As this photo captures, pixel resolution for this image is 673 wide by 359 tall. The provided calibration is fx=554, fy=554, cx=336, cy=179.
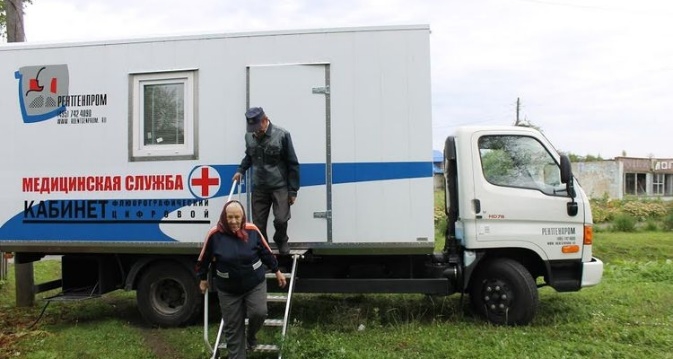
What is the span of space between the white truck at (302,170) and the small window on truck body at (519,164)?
0.02 meters

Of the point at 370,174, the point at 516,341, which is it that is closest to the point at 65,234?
the point at 370,174

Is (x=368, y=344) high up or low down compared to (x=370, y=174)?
down

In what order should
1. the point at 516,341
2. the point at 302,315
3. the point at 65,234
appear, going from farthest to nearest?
the point at 302,315 < the point at 65,234 < the point at 516,341

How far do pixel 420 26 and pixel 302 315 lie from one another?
3693mm

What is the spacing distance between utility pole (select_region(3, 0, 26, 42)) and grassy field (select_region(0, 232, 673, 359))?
3947 millimetres

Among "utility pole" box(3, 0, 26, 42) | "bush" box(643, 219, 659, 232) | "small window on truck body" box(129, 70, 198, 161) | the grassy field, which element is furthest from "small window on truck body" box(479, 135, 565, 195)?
"bush" box(643, 219, 659, 232)

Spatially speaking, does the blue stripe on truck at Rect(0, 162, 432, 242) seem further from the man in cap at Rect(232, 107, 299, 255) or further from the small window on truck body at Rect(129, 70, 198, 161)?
the small window on truck body at Rect(129, 70, 198, 161)

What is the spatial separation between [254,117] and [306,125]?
0.68 meters

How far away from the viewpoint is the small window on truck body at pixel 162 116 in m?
6.16

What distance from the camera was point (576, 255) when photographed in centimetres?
612

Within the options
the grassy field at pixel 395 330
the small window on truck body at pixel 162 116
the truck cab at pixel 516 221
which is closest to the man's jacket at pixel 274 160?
the small window on truck body at pixel 162 116

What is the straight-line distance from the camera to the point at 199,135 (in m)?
6.12

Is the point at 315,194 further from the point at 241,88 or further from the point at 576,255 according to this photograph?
the point at 576,255

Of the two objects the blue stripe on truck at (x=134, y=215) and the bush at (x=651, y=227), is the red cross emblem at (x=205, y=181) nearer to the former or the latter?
the blue stripe on truck at (x=134, y=215)
